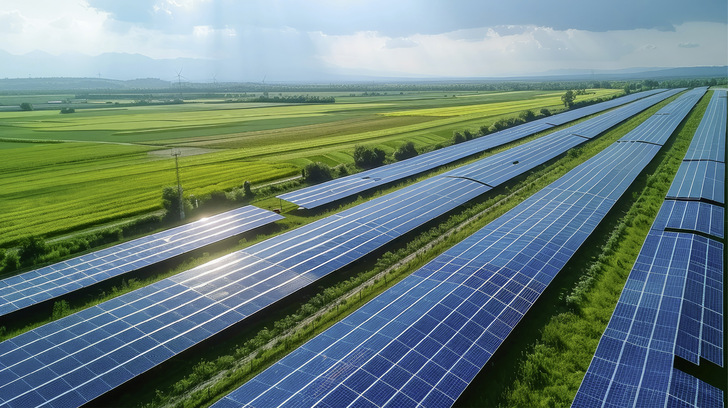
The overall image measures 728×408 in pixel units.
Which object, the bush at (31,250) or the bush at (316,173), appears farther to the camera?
the bush at (316,173)

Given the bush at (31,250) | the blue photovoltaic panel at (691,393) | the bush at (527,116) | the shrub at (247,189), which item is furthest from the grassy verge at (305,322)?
the bush at (527,116)

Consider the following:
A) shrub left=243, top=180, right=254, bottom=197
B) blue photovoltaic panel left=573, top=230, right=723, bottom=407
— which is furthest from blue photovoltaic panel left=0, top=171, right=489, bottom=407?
shrub left=243, top=180, right=254, bottom=197

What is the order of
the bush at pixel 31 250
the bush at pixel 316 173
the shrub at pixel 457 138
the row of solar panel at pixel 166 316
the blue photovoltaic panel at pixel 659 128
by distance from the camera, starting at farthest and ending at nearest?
the shrub at pixel 457 138 → the blue photovoltaic panel at pixel 659 128 → the bush at pixel 316 173 → the bush at pixel 31 250 → the row of solar panel at pixel 166 316

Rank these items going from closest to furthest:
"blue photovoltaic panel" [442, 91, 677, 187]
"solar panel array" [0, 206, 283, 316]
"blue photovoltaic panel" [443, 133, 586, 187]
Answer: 1. "solar panel array" [0, 206, 283, 316]
2. "blue photovoltaic panel" [443, 133, 586, 187]
3. "blue photovoltaic panel" [442, 91, 677, 187]

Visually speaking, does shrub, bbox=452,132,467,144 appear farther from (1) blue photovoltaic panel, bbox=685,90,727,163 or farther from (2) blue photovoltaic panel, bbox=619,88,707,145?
(1) blue photovoltaic panel, bbox=685,90,727,163

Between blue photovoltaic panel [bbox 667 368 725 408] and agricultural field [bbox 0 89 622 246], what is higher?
agricultural field [bbox 0 89 622 246]

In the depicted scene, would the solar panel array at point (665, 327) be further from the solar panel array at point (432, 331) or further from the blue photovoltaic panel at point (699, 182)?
the blue photovoltaic panel at point (699, 182)

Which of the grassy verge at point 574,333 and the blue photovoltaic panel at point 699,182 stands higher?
the blue photovoltaic panel at point 699,182
